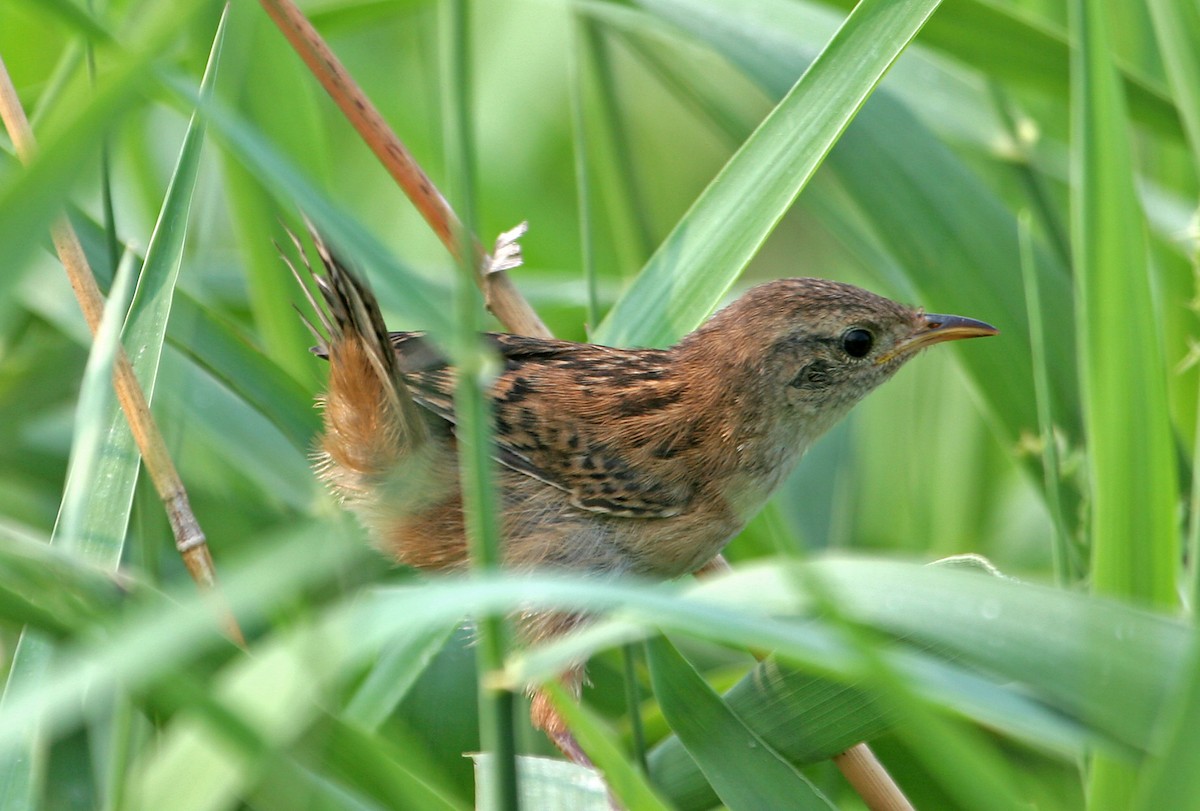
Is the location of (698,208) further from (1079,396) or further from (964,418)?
(964,418)

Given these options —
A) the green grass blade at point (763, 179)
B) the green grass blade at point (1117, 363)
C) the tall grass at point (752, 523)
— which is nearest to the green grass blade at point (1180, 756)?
the tall grass at point (752, 523)

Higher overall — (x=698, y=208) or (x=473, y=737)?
(x=698, y=208)

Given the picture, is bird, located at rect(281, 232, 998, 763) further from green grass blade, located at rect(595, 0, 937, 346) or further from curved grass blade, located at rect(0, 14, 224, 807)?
curved grass blade, located at rect(0, 14, 224, 807)

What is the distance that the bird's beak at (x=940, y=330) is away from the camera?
233 cm

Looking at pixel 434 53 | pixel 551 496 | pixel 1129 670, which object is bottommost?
pixel 1129 670

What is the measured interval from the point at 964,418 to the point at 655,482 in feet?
4.92

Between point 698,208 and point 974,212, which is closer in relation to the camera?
point 698,208

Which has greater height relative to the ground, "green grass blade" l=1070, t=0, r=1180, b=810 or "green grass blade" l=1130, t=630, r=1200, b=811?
"green grass blade" l=1070, t=0, r=1180, b=810

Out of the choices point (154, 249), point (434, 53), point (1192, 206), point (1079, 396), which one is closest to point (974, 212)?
point (1079, 396)

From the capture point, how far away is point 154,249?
175 cm

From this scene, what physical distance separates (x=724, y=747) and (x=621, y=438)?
91 cm

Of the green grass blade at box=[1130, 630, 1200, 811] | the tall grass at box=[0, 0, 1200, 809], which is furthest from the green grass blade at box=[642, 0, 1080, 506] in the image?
the green grass blade at box=[1130, 630, 1200, 811]

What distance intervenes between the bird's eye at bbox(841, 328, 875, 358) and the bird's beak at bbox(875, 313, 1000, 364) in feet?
0.22

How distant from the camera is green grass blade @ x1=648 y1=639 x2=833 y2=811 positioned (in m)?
1.53
